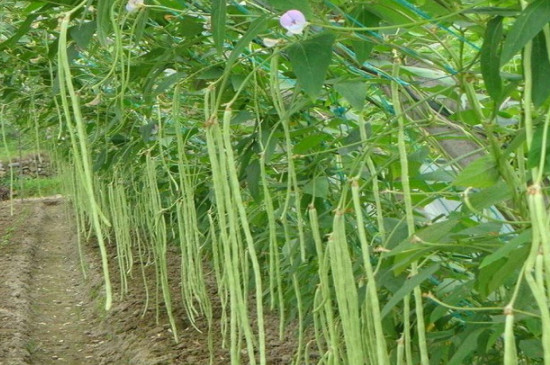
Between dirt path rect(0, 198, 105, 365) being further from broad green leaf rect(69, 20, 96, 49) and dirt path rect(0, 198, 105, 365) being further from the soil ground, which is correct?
broad green leaf rect(69, 20, 96, 49)

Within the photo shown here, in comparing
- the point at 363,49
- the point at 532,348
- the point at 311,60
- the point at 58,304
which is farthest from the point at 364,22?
the point at 58,304

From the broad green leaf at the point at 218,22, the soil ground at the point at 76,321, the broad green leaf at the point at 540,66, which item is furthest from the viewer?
the soil ground at the point at 76,321

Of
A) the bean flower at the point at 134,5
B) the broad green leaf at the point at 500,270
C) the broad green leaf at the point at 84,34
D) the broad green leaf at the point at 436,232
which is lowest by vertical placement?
the broad green leaf at the point at 500,270

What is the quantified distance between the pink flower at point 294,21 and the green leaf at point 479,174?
0.87ft

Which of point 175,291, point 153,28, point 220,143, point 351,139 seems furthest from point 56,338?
point 220,143

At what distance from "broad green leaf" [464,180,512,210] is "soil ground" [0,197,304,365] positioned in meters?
1.67

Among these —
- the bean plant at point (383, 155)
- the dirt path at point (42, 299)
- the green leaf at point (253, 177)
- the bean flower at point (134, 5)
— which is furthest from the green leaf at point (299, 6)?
the dirt path at point (42, 299)

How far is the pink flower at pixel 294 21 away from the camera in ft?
3.10

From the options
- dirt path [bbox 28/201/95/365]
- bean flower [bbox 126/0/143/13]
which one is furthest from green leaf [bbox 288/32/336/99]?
dirt path [bbox 28/201/95/365]

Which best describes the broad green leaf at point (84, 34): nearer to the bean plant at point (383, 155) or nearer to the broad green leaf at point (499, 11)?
the bean plant at point (383, 155)

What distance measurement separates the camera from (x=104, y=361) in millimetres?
3801

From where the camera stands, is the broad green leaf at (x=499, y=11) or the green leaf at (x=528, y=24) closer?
the green leaf at (x=528, y=24)

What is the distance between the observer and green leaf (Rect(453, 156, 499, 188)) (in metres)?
1.03

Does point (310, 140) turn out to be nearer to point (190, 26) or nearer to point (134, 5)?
point (190, 26)
